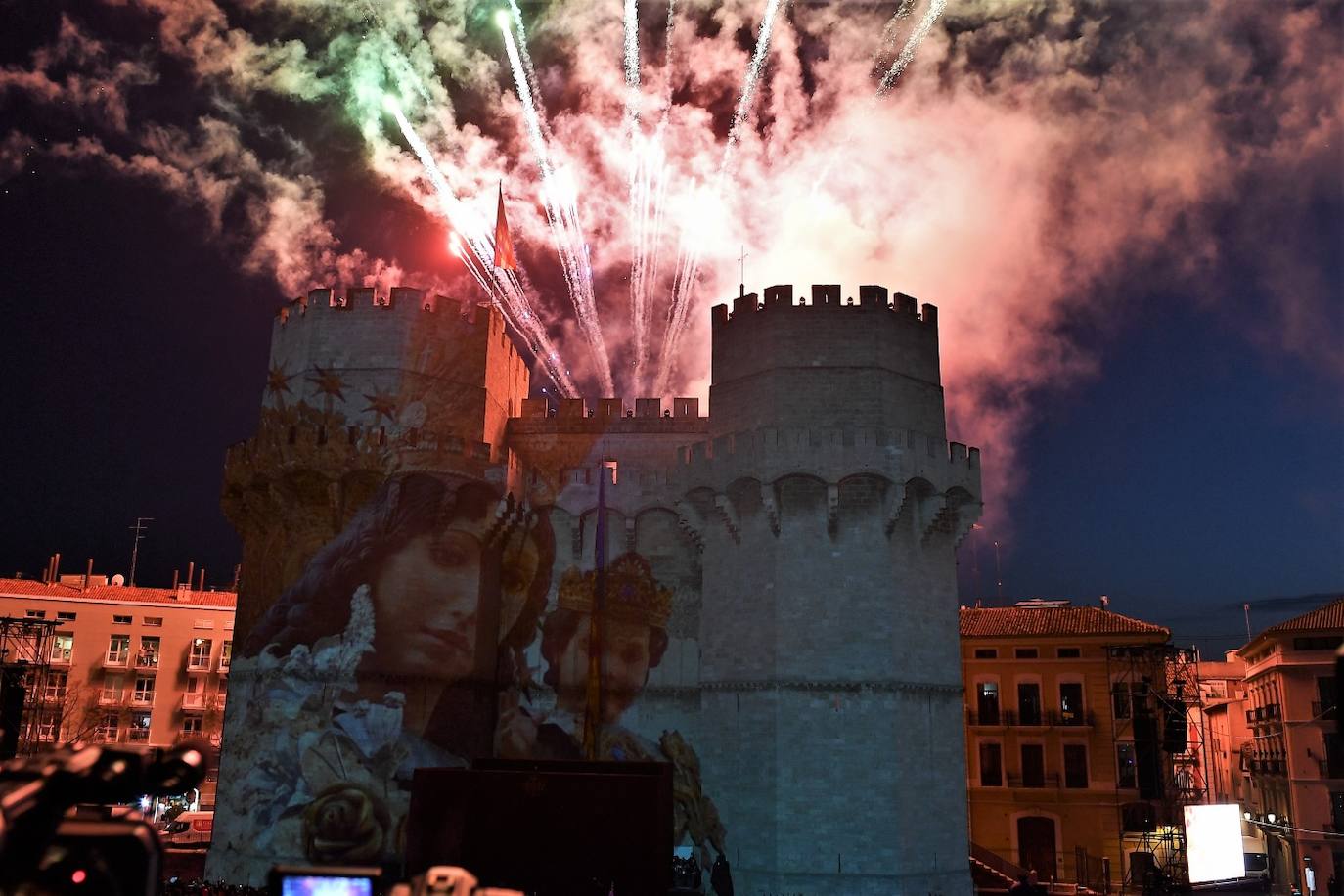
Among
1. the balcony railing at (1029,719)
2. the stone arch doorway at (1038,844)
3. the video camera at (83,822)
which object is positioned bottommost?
the stone arch doorway at (1038,844)

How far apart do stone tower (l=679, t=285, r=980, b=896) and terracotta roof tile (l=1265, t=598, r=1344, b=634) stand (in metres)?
25.8

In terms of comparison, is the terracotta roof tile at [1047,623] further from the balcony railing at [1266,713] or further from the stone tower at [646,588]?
the stone tower at [646,588]

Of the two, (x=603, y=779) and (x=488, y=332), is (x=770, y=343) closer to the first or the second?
(x=488, y=332)

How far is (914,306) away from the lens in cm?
3161

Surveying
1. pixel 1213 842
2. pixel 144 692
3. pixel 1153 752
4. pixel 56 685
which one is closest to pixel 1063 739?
pixel 1153 752

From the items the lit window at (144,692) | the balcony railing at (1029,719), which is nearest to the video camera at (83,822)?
the balcony railing at (1029,719)

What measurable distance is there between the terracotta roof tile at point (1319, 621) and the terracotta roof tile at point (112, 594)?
5497 cm

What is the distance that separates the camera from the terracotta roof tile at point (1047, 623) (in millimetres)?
44756

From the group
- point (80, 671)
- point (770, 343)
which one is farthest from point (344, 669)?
point (80, 671)

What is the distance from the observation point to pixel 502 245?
35906 millimetres

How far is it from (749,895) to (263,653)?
49.0 ft

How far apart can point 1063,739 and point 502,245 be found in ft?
97.1

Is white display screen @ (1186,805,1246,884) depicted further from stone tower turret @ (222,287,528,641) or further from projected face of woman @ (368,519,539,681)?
stone tower turret @ (222,287,528,641)

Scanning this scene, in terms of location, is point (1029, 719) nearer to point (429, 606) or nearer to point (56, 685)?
point (429, 606)
